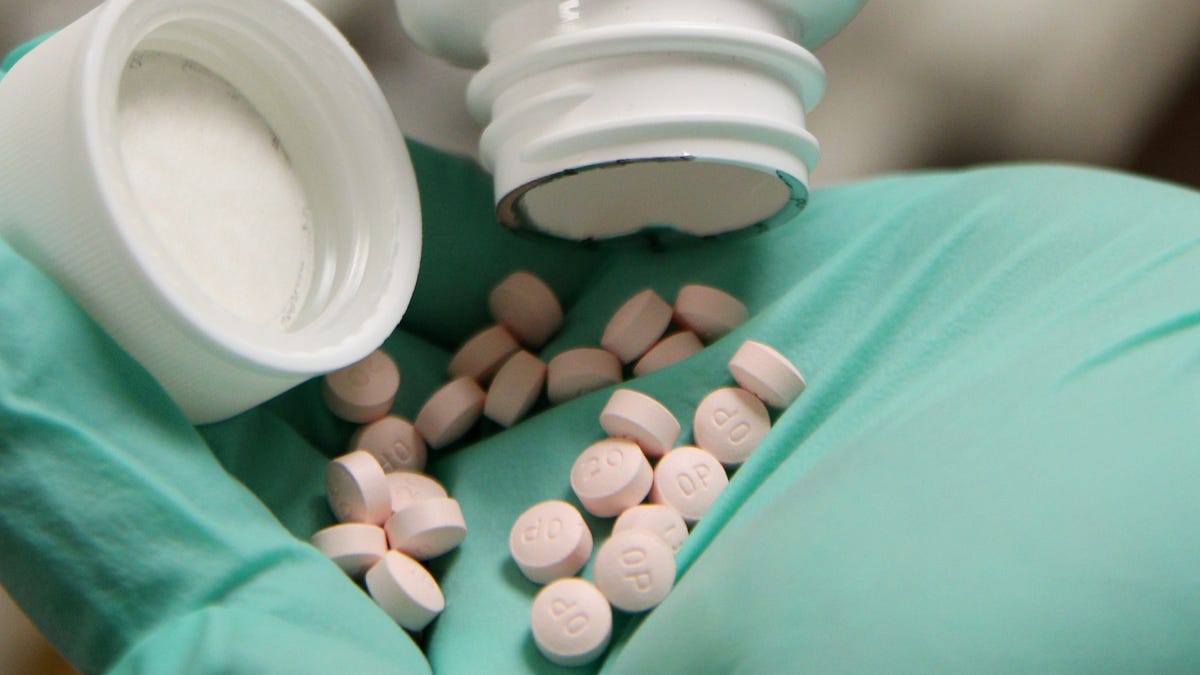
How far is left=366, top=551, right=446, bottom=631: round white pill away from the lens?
60 centimetres

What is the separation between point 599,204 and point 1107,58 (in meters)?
0.59

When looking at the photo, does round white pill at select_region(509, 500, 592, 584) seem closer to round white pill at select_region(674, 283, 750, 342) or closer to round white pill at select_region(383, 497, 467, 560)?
round white pill at select_region(383, 497, 467, 560)

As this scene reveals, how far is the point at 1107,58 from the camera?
1002 millimetres

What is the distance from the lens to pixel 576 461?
0.67 m

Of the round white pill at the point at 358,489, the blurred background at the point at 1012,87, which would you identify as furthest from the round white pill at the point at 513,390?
the blurred background at the point at 1012,87

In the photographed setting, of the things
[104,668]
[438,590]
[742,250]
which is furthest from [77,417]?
[742,250]

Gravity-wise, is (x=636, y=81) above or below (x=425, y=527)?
above

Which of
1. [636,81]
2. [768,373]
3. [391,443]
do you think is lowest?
[391,443]

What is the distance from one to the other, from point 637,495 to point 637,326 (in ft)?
0.41

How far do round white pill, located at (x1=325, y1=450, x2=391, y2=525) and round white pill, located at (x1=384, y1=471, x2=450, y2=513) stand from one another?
0.04ft

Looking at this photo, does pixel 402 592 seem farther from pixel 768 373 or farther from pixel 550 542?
pixel 768 373

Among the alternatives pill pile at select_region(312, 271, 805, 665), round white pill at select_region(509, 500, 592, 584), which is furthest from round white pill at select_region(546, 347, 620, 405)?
round white pill at select_region(509, 500, 592, 584)

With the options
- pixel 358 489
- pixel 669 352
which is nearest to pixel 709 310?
pixel 669 352

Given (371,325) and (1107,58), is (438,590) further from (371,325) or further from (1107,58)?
(1107,58)
